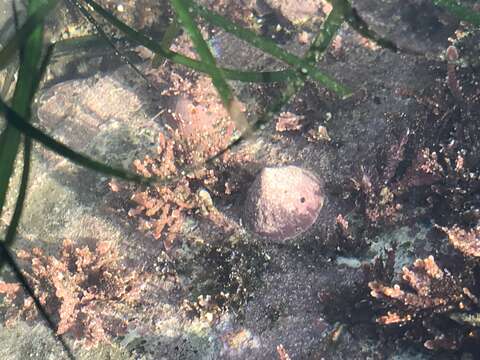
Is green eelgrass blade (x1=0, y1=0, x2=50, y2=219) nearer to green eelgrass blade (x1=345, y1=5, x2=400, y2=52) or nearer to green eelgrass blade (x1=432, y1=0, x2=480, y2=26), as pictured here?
green eelgrass blade (x1=345, y1=5, x2=400, y2=52)

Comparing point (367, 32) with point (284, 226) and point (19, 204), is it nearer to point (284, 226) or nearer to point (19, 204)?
point (19, 204)

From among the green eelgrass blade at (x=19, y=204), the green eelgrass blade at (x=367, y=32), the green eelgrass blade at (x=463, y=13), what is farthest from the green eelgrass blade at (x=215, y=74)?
the green eelgrass blade at (x=463, y=13)

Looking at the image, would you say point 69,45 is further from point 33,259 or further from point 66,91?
point 33,259

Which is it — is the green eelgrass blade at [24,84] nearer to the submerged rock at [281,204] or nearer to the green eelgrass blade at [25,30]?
the green eelgrass blade at [25,30]

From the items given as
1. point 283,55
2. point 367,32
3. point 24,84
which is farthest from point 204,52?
point 367,32

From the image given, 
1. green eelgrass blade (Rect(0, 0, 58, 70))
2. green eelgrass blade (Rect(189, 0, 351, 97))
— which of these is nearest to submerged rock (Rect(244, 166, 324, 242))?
green eelgrass blade (Rect(189, 0, 351, 97))

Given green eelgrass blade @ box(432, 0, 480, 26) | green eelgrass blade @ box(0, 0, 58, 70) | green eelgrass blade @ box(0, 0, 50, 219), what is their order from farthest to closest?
1. green eelgrass blade @ box(432, 0, 480, 26)
2. green eelgrass blade @ box(0, 0, 58, 70)
3. green eelgrass blade @ box(0, 0, 50, 219)

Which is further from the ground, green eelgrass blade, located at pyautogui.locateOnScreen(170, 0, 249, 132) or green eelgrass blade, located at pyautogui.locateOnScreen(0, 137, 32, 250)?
green eelgrass blade, located at pyautogui.locateOnScreen(170, 0, 249, 132)
